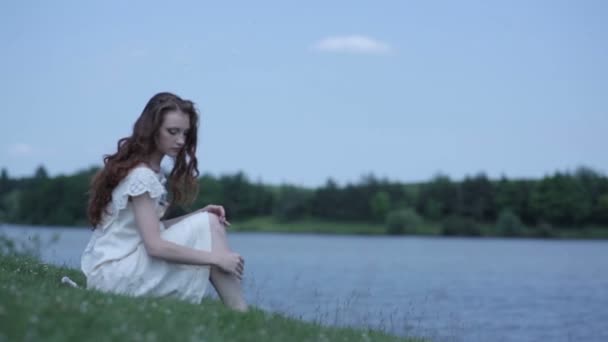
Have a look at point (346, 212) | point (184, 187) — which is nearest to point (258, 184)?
point (346, 212)

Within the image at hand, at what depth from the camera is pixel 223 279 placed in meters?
5.89

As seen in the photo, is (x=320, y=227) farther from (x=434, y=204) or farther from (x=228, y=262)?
(x=228, y=262)

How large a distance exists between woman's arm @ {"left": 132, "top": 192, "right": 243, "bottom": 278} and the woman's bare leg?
0.38 ft

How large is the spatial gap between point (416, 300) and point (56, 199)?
5720 cm

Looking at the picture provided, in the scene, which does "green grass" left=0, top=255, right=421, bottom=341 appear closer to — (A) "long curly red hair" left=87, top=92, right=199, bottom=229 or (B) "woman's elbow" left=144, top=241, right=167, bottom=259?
(B) "woman's elbow" left=144, top=241, right=167, bottom=259

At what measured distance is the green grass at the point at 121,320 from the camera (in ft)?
13.3

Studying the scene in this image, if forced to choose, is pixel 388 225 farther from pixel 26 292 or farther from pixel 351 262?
pixel 26 292

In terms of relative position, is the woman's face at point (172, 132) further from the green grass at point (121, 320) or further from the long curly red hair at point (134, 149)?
the green grass at point (121, 320)

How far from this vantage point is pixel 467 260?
172 ft

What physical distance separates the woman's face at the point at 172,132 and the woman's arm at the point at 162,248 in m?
0.48

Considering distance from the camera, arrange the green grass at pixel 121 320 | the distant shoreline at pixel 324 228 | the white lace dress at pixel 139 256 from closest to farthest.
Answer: the green grass at pixel 121 320 → the white lace dress at pixel 139 256 → the distant shoreline at pixel 324 228

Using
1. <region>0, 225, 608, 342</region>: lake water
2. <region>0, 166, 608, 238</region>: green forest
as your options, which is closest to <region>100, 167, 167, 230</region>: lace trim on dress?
<region>0, 225, 608, 342</region>: lake water

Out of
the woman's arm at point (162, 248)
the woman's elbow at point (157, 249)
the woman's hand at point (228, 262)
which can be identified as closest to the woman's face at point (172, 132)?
the woman's arm at point (162, 248)

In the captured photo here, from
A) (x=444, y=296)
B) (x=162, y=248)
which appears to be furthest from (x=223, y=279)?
(x=444, y=296)
